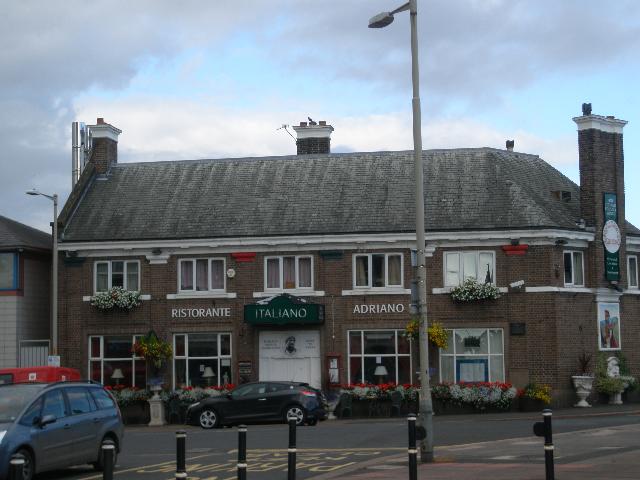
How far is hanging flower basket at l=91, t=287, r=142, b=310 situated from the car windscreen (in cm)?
2192

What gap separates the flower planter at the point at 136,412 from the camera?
40094mm

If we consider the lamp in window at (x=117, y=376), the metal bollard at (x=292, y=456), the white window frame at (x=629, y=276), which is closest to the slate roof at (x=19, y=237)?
the lamp in window at (x=117, y=376)

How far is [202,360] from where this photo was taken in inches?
1604

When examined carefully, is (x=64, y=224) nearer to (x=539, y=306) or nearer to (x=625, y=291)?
(x=539, y=306)

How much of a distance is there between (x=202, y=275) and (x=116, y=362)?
15.1 ft

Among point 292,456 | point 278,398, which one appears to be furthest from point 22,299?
point 292,456

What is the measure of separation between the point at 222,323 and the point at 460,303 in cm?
854

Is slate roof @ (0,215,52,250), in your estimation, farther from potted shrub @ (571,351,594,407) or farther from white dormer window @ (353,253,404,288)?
potted shrub @ (571,351,594,407)

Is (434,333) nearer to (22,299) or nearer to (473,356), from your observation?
(473,356)

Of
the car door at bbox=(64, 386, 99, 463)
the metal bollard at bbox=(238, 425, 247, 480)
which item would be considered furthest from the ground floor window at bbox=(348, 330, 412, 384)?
the metal bollard at bbox=(238, 425, 247, 480)

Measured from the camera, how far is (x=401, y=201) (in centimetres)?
4081

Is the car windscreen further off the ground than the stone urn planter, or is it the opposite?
the car windscreen

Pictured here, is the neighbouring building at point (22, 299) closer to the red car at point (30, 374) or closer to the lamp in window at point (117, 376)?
the lamp in window at point (117, 376)

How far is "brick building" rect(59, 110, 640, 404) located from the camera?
38719 millimetres
